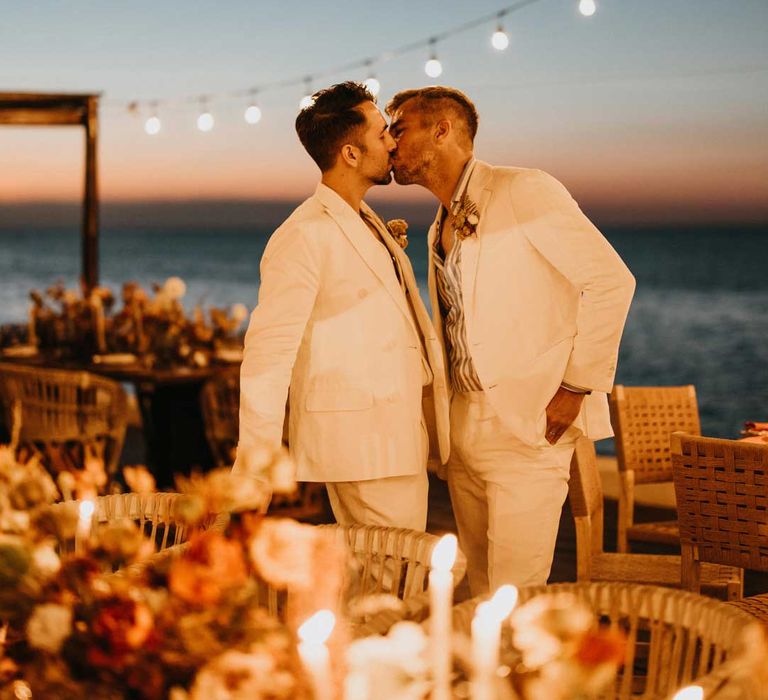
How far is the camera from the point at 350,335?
8.61 ft

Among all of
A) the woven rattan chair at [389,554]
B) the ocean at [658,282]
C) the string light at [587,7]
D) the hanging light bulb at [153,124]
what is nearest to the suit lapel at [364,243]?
the woven rattan chair at [389,554]

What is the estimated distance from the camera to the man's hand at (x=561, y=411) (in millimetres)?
2803

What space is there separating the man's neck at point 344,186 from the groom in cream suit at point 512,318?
0.60 ft

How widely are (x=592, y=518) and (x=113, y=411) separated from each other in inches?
116

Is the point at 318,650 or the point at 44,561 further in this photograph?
the point at 44,561

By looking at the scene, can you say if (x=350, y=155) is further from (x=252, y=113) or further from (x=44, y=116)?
(x=44, y=116)

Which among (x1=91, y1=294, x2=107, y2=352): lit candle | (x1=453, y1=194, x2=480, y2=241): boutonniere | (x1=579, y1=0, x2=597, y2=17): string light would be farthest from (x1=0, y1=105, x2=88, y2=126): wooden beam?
(x1=453, y1=194, x2=480, y2=241): boutonniere

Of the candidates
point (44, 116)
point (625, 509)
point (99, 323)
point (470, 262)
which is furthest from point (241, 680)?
point (44, 116)

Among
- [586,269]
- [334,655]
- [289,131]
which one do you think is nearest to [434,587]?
[334,655]

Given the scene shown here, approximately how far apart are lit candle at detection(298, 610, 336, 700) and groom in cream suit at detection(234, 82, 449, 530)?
1489 millimetres

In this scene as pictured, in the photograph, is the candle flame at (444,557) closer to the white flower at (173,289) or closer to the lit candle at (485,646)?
the lit candle at (485,646)

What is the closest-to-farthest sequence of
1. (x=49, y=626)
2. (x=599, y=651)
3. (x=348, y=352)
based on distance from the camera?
(x=599, y=651), (x=49, y=626), (x=348, y=352)

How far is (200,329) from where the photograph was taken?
19.6 ft

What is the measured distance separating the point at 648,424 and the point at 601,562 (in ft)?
3.40
